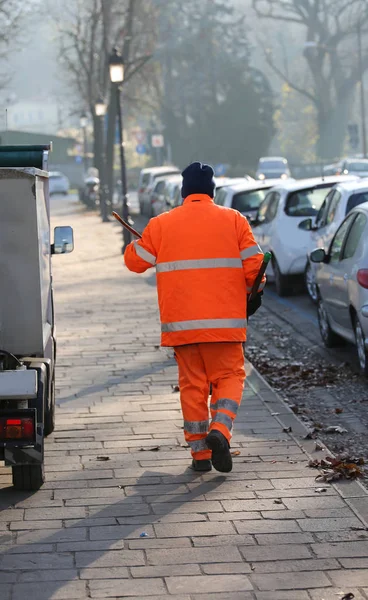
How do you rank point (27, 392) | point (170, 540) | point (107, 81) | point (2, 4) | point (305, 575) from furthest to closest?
point (107, 81) < point (2, 4) < point (27, 392) < point (170, 540) < point (305, 575)

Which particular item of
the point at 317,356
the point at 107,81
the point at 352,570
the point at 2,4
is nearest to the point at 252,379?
the point at 317,356

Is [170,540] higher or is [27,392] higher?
[27,392]

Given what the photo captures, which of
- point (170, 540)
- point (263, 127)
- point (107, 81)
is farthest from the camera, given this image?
point (263, 127)

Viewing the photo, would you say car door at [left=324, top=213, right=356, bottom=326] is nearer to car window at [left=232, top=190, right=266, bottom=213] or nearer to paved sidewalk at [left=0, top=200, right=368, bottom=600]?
paved sidewalk at [left=0, top=200, right=368, bottom=600]

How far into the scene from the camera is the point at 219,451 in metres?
6.84

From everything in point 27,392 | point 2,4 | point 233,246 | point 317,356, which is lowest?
point 317,356

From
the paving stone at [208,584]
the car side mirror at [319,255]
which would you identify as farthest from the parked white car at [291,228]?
the paving stone at [208,584]

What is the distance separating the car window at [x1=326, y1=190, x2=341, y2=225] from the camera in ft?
50.1

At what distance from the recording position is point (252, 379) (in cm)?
1038

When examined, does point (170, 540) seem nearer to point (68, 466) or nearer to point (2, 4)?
point (68, 466)

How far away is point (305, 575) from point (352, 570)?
206mm

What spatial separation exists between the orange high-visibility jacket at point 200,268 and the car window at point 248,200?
14141 mm

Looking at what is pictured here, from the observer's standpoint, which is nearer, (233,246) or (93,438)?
(233,246)

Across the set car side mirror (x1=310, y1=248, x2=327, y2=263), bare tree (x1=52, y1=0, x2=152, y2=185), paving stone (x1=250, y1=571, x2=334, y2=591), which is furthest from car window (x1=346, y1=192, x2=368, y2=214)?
bare tree (x1=52, y1=0, x2=152, y2=185)
